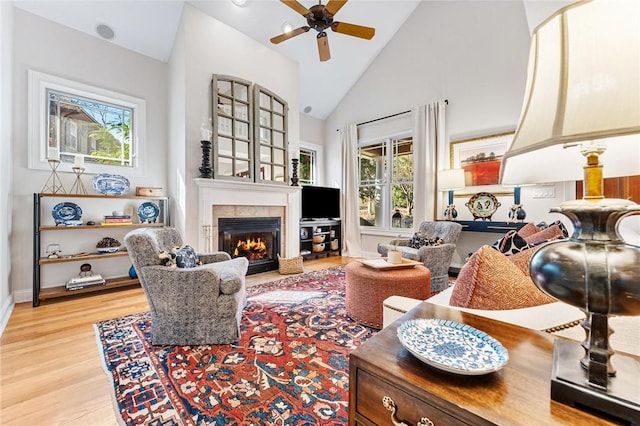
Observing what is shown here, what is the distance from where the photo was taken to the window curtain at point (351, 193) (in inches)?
213

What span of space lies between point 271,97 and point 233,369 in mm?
3746

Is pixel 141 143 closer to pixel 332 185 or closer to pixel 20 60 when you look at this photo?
pixel 20 60

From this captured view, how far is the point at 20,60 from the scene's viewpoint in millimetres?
2852

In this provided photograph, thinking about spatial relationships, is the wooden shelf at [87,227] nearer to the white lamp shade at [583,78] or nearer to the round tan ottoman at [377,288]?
the round tan ottoman at [377,288]

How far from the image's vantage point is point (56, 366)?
1692mm

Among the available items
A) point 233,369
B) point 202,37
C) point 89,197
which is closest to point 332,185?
point 202,37

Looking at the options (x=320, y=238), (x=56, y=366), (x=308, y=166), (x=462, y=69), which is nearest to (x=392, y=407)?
(x=56, y=366)

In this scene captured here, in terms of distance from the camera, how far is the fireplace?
3672mm

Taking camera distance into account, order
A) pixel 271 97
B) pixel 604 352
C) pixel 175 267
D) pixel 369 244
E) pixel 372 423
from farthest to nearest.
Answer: pixel 369 244, pixel 271 97, pixel 175 267, pixel 372 423, pixel 604 352

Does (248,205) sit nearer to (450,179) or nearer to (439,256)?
(439,256)

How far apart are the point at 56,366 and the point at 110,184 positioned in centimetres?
219

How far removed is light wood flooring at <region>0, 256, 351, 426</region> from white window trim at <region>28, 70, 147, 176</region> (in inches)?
62.2

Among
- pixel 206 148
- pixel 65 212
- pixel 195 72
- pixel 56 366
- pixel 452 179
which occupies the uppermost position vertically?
pixel 195 72

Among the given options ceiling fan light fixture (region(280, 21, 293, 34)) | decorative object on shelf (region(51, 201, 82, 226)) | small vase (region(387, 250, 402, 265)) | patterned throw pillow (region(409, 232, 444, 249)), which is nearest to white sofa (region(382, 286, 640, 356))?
small vase (region(387, 250, 402, 265))
